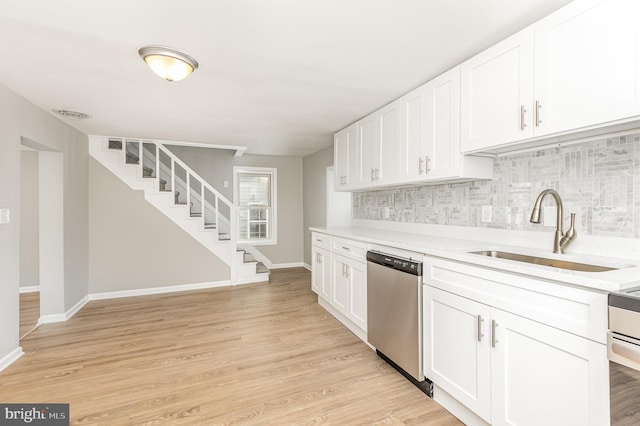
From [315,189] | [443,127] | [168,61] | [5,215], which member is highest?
[168,61]

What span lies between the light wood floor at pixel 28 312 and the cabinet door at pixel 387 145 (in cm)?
401

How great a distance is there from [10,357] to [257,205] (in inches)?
168

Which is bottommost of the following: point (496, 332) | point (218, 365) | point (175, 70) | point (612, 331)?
point (218, 365)

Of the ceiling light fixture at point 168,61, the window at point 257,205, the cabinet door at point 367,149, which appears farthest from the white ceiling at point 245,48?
the window at point 257,205

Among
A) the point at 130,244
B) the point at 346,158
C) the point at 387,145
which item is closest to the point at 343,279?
the point at 387,145

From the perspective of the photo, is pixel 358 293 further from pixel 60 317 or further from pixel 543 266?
pixel 60 317

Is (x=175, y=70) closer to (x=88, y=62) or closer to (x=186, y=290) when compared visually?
(x=88, y=62)

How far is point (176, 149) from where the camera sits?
576 centimetres

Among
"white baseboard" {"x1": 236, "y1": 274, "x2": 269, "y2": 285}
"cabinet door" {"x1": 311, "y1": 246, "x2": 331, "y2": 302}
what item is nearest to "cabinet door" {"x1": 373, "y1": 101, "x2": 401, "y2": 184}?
"cabinet door" {"x1": 311, "y1": 246, "x2": 331, "y2": 302}

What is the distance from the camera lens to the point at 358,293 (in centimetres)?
292

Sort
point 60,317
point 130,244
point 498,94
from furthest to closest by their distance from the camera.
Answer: point 130,244
point 60,317
point 498,94

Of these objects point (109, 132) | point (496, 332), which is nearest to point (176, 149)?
point (109, 132)

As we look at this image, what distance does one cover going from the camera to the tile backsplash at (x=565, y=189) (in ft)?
5.23

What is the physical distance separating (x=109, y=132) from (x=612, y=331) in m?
5.17
